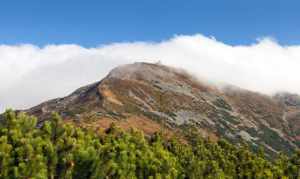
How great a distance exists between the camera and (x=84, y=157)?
64.7 metres

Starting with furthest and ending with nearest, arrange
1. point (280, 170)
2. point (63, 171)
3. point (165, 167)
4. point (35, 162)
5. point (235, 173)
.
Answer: point (235, 173), point (280, 170), point (165, 167), point (63, 171), point (35, 162)

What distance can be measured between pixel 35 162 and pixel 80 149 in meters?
8.62

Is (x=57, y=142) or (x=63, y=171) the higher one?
(x=57, y=142)

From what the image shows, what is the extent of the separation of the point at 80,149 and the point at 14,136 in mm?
9767

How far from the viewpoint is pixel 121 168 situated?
2758 inches

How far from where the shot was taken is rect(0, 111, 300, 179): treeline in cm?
5778

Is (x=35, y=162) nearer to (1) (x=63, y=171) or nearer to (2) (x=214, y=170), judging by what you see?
→ (1) (x=63, y=171)

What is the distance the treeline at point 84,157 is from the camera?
57781 mm

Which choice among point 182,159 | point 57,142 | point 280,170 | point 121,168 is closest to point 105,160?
point 121,168

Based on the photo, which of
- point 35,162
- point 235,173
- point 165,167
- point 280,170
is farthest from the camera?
point 235,173

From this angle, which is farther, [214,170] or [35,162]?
[214,170]

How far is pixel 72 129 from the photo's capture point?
220 feet

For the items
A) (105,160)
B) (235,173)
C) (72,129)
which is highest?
(72,129)

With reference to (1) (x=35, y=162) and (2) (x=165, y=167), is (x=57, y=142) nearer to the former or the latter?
(1) (x=35, y=162)
